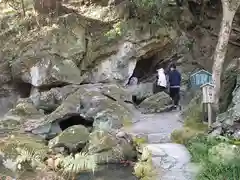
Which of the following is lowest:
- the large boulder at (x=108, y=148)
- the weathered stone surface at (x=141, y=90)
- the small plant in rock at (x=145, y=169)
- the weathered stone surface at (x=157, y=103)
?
the small plant in rock at (x=145, y=169)

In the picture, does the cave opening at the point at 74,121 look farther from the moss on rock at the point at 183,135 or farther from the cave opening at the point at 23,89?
the cave opening at the point at 23,89

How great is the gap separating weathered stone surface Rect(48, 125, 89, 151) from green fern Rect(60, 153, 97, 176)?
1.41 m

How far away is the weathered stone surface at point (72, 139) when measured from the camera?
9.30 meters

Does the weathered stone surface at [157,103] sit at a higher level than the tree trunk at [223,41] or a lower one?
lower

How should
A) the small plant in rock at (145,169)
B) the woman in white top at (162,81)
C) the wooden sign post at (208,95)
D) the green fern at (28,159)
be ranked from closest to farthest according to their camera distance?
1. the small plant in rock at (145,169)
2. the green fern at (28,159)
3. the wooden sign post at (208,95)
4. the woman in white top at (162,81)

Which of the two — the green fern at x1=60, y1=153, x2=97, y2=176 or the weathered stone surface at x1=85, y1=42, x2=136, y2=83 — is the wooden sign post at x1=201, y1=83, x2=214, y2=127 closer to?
the green fern at x1=60, y1=153, x2=97, y2=176

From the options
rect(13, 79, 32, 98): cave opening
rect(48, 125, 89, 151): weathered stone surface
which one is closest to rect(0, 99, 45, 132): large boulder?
rect(48, 125, 89, 151): weathered stone surface

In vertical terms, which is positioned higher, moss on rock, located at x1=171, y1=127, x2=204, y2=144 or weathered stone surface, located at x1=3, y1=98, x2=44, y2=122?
weathered stone surface, located at x1=3, y1=98, x2=44, y2=122

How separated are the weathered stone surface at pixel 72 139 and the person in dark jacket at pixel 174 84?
5.33 m

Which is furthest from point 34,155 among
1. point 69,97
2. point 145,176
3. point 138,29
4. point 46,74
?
point 138,29

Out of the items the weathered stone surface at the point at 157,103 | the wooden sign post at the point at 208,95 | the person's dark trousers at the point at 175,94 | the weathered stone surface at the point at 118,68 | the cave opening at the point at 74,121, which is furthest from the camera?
the weathered stone surface at the point at 118,68

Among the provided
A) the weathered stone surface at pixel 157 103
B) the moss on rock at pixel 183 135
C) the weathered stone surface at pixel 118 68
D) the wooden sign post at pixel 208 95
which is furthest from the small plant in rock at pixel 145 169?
the weathered stone surface at pixel 118 68

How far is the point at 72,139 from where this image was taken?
9.45 metres

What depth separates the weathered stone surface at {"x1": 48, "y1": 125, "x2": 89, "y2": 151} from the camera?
30.5ft
